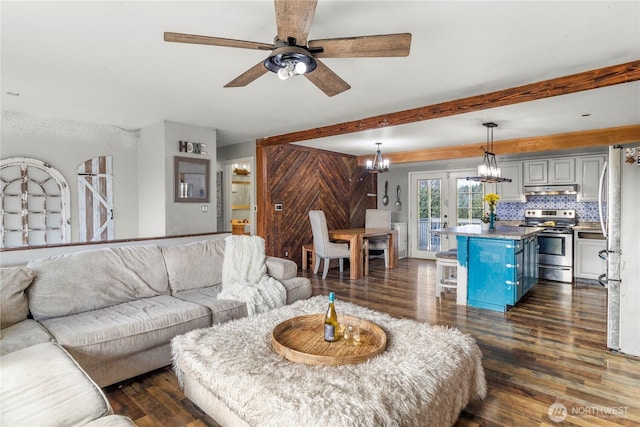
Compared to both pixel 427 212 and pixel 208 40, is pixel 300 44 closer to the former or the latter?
pixel 208 40

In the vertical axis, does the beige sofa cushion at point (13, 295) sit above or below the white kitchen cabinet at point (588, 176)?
below

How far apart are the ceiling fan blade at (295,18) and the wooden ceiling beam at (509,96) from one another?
2426 millimetres

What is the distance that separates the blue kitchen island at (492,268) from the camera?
3.76m

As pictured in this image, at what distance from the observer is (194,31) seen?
229cm

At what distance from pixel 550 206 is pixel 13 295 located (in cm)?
736

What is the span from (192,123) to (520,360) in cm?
476

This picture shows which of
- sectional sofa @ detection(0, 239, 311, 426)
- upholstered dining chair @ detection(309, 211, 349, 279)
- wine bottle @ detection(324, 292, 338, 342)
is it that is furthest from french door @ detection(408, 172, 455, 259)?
wine bottle @ detection(324, 292, 338, 342)

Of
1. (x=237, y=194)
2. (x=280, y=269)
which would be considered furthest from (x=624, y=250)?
(x=237, y=194)

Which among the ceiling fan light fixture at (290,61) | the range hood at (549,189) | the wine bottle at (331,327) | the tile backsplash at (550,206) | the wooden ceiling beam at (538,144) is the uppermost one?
the wooden ceiling beam at (538,144)

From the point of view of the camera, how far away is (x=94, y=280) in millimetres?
2598

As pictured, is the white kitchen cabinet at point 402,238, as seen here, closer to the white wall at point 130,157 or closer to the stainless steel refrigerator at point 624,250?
the white wall at point 130,157

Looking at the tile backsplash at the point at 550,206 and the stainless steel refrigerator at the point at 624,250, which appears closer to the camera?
the stainless steel refrigerator at the point at 624,250

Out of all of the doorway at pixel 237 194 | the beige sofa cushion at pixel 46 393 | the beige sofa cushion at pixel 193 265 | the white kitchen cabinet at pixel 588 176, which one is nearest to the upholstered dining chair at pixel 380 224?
the doorway at pixel 237 194

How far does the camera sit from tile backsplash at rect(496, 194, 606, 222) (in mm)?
5734
